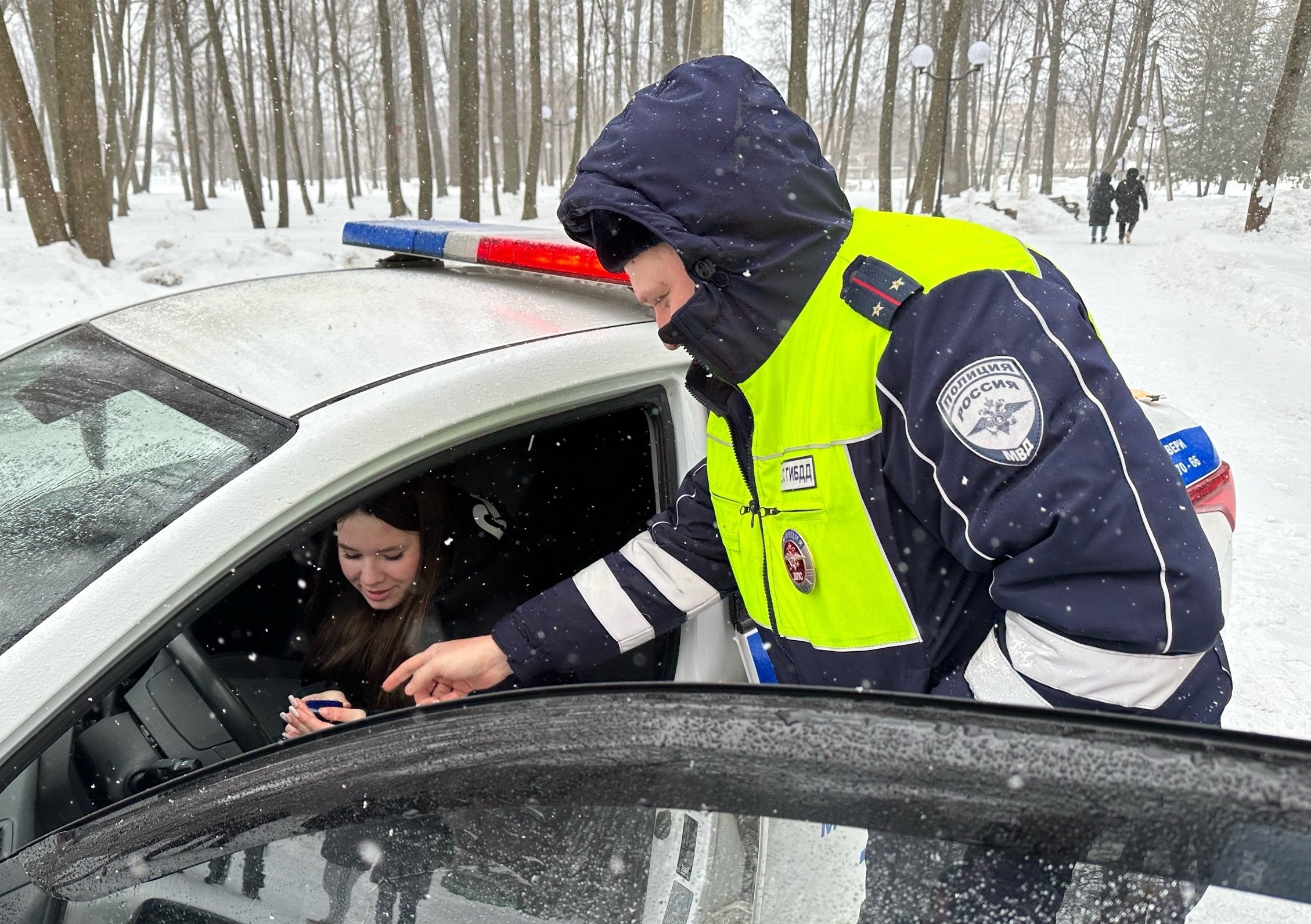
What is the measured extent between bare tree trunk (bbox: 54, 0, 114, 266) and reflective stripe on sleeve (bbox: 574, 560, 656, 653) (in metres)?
9.39

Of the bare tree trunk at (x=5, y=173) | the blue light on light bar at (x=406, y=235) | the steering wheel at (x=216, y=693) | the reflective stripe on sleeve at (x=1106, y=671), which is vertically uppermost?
the blue light on light bar at (x=406, y=235)

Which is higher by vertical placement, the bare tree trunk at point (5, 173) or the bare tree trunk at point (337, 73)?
the bare tree trunk at point (337, 73)

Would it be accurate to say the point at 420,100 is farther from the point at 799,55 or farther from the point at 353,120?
the point at 353,120

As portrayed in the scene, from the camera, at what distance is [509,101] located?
2648 cm

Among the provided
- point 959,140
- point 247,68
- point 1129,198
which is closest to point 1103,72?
point 959,140

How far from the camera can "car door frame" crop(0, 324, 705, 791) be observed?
3.63 ft

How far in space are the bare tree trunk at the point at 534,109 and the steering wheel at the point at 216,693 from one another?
16852 millimetres

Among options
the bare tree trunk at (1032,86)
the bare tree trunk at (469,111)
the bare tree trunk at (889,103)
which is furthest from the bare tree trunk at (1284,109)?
the bare tree trunk at (1032,86)

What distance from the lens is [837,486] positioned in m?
1.18

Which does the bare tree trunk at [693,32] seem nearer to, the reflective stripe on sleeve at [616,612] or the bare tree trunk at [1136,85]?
the reflective stripe on sleeve at [616,612]

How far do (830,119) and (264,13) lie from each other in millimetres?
17374

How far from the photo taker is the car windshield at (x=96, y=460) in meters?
1.23

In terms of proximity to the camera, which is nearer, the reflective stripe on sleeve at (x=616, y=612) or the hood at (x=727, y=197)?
the hood at (x=727, y=197)

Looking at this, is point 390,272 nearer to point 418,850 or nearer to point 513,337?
point 513,337
